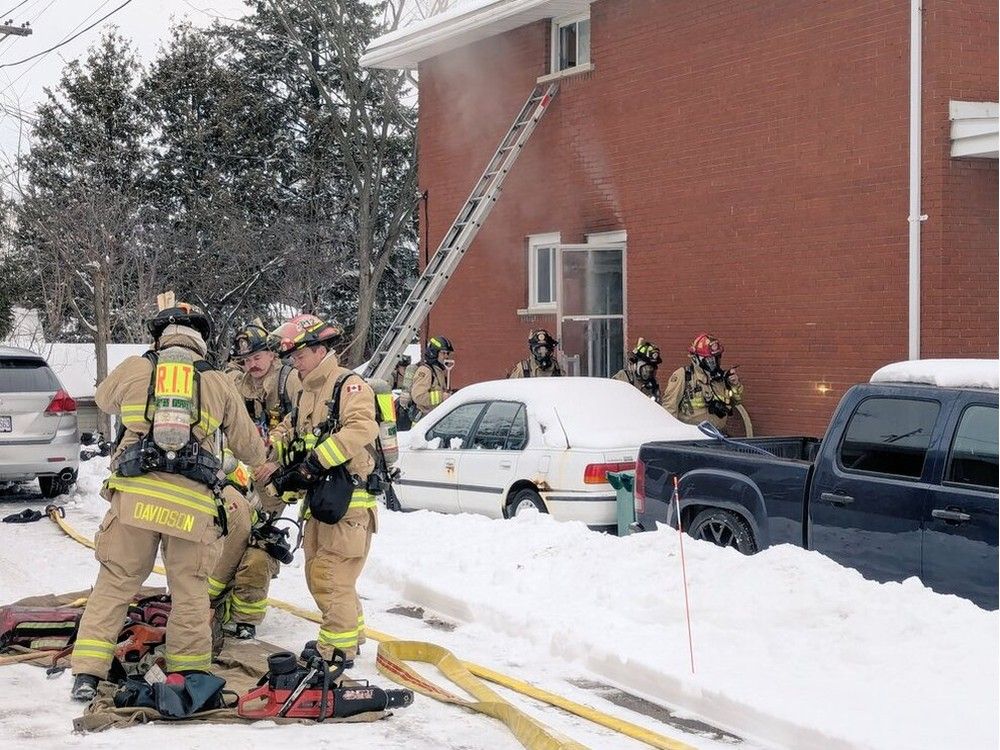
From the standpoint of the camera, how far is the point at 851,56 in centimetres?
1309

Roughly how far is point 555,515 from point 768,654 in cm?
407

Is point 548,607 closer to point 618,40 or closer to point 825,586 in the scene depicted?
point 825,586

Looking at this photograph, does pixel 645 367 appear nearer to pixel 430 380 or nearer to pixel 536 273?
pixel 430 380

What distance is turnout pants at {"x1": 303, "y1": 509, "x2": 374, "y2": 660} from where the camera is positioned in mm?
6660

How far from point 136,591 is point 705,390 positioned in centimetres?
838

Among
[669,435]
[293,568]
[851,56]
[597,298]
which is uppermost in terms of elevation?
[851,56]

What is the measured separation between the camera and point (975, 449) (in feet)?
21.8

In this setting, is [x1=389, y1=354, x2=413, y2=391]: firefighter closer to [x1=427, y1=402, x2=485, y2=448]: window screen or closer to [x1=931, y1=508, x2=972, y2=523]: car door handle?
[x1=427, y1=402, x2=485, y2=448]: window screen

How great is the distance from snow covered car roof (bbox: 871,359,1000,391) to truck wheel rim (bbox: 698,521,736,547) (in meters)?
1.55

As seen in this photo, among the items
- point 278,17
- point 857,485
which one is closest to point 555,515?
point 857,485

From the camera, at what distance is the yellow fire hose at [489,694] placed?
18.2ft

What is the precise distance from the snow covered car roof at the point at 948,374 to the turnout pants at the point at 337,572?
3.19m

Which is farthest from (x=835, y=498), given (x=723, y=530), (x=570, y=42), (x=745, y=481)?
(x=570, y=42)

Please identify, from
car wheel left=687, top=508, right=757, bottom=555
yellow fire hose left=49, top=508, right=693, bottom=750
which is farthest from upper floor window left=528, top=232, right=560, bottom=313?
yellow fire hose left=49, top=508, right=693, bottom=750
